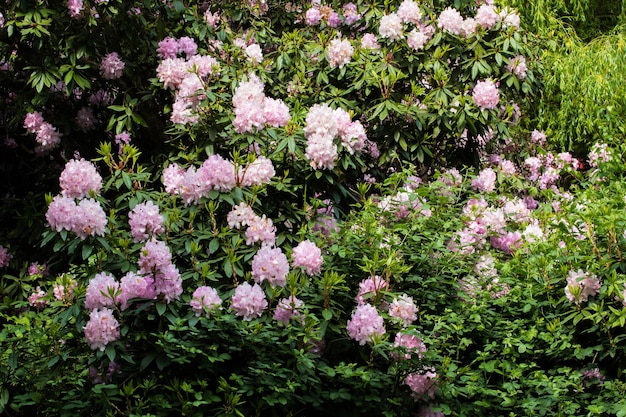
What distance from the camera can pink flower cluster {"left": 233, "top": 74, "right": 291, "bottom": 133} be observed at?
378 centimetres

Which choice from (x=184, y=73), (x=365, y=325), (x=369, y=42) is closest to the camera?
(x=365, y=325)

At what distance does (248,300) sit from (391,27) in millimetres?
2447

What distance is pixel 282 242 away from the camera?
367 cm

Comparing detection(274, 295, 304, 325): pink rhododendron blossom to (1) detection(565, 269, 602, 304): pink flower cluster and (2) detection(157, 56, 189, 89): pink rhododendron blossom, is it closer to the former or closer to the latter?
(1) detection(565, 269, 602, 304): pink flower cluster

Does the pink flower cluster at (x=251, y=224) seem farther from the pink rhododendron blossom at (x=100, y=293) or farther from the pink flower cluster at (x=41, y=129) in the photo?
the pink flower cluster at (x=41, y=129)

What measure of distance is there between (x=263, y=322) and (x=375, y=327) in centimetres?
47

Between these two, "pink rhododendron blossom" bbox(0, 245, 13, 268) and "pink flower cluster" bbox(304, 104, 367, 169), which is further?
"pink rhododendron blossom" bbox(0, 245, 13, 268)

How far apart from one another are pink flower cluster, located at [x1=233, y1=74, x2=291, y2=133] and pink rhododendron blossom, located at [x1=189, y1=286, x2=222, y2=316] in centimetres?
100

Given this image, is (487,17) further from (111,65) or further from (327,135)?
(111,65)

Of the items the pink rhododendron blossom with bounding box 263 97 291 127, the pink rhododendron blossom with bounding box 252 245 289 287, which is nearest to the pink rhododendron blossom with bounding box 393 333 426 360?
the pink rhododendron blossom with bounding box 252 245 289 287

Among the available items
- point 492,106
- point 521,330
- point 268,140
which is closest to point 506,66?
point 492,106

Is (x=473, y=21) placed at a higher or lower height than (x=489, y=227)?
higher

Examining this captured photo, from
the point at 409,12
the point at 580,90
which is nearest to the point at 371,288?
the point at 409,12

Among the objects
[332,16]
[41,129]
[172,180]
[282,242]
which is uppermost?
[332,16]
